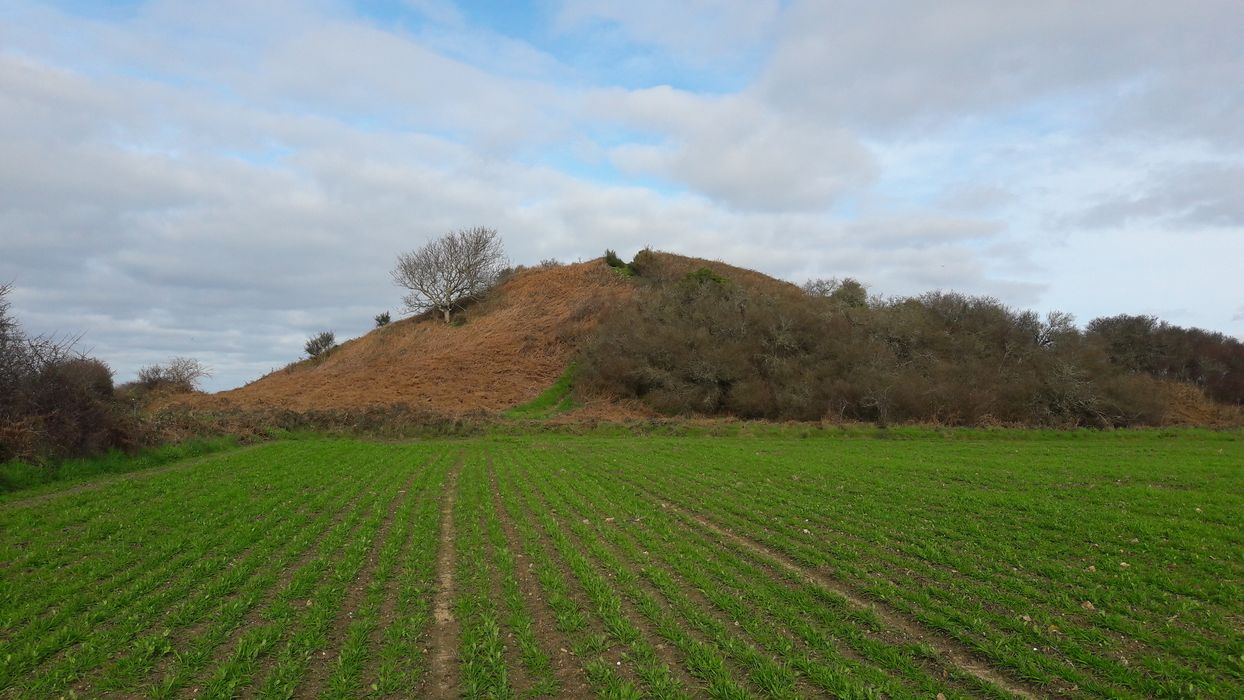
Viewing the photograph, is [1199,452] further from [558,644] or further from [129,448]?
[129,448]

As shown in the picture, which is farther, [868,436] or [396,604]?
[868,436]

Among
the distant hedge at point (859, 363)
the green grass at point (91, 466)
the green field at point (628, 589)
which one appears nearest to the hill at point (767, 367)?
the distant hedge at point (859, 363)

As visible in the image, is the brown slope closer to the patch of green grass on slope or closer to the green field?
the patch of green grass on slope

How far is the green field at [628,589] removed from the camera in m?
6.15

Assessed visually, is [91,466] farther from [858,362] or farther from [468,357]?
[858,362]

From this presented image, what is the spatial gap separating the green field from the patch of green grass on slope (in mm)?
24907

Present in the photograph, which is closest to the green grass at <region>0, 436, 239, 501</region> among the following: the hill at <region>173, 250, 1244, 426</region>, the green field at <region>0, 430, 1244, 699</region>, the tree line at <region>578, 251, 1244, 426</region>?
the green field at <region>0, 430, 1244, 699</region>

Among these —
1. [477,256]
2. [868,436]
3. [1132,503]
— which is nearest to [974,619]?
[1132,503]

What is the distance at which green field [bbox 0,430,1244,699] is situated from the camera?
615cm

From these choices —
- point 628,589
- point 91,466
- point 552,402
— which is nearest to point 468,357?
point 552,402

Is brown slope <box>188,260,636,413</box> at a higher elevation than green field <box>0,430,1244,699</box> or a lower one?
higher

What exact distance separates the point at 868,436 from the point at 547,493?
74.5 ft

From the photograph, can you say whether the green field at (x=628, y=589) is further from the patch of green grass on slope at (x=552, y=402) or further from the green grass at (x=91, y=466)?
the patch of green grass on slope at (x=552, y=402)

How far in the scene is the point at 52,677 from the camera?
5.91 metres
